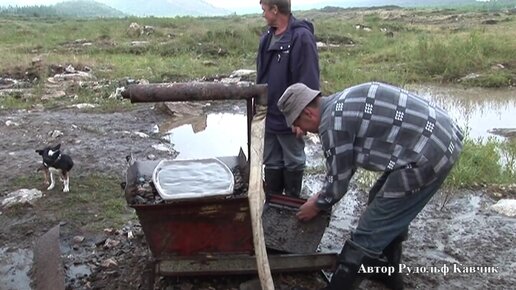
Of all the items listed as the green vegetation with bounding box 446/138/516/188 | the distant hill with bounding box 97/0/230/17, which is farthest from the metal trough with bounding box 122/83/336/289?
the distant hill with bounding box 97/0/230/17

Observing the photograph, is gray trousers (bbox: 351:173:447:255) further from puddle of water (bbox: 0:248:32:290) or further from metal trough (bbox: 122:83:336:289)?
puddle of water (bbox: 0:248:32:290)

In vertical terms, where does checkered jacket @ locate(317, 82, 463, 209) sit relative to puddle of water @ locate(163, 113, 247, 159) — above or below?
above

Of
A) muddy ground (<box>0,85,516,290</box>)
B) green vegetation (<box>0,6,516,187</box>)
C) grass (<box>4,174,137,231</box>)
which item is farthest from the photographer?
green vegetation (<box>0,6,516,187</box>)

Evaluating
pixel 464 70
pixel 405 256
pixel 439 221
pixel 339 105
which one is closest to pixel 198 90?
pixel 339 105

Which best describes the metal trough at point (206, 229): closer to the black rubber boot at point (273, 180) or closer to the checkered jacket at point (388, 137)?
the checkered jacket at point (388, 137)

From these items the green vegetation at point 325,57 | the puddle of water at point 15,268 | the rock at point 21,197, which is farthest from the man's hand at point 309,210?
the green vegetation at point 325,57

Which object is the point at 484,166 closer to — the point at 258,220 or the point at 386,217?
the point at 386,217

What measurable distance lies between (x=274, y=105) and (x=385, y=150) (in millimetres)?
1258

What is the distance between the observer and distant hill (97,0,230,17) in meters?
148

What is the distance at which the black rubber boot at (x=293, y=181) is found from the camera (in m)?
4.11

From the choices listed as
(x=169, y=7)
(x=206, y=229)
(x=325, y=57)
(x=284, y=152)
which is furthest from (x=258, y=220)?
(x=169, y=7)

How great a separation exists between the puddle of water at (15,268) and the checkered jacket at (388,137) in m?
2.31

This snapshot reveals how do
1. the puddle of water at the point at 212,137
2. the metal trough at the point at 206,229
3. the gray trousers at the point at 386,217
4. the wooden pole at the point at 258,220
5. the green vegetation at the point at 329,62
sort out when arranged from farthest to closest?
the green vegetation at the point at 329,62 < the puddle of water at the point at 212,137 < the gray trousers at the point at 386,217 < the metal trough at the point at 206,229 < the wooden pole at the point at 258,220

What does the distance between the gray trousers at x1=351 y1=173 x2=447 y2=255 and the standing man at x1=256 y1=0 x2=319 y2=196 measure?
83 centimetres
